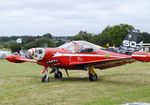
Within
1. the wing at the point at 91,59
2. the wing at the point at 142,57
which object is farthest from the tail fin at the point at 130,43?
the wing at the point at 142,57

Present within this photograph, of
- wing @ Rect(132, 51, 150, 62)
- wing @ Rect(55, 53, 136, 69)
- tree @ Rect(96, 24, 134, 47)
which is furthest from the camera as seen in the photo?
tree @ Rect(96, 24, 134, 47)

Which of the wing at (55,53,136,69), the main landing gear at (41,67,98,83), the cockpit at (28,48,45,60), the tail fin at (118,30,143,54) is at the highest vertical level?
the tail fin at (118,30,143,54)

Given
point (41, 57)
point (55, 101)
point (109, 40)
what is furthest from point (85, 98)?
point (109, 40)

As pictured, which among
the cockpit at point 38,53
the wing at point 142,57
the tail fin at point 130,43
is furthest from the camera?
the tail fin at point 130,43

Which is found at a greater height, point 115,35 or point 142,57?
point 115,35

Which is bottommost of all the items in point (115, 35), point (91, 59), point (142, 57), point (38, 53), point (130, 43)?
point (91, 59)

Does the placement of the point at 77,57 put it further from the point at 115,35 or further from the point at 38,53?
the point at 115,35

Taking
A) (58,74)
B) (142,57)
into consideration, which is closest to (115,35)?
(58,74)

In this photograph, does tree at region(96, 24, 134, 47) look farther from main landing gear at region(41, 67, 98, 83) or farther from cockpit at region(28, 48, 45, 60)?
cockpit at region(28, 48, 45, 60)

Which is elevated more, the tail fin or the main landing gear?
the tail fin

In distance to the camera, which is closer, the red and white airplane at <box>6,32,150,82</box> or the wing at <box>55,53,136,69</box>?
the red and white airplane at <box>6,32,150,82</box>

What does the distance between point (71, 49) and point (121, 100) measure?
7.16 m

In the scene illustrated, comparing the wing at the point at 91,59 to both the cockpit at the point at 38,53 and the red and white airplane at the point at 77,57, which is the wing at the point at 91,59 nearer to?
the red and white airplane at the point at 77,57

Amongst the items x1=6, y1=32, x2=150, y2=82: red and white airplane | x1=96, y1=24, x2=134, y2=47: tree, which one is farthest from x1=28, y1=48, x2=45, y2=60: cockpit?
x1=96, y1=24, x2=134, y2=47: tree
